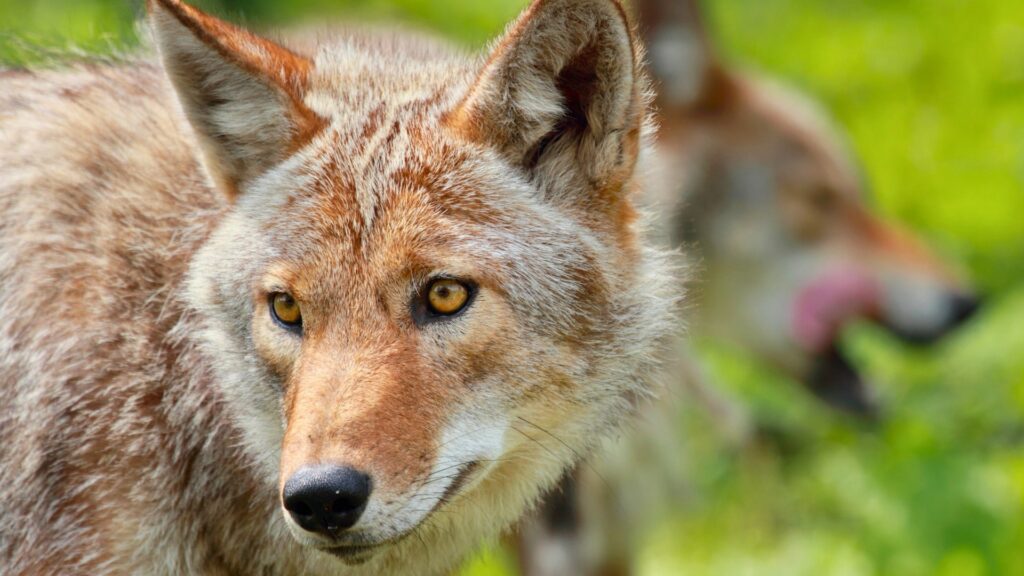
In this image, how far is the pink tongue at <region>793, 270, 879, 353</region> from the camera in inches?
342

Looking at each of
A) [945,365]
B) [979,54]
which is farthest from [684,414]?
[979,54]

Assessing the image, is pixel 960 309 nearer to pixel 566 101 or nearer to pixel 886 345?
pixel 886 345

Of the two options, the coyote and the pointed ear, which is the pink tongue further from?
the pointed ear

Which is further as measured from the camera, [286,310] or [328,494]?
[286,310]

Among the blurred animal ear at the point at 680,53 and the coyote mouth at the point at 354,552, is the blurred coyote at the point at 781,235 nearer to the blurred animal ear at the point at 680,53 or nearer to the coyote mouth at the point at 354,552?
the blurred animal ear at the point at 680,53

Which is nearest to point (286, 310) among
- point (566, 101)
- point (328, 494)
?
point (328, 494)

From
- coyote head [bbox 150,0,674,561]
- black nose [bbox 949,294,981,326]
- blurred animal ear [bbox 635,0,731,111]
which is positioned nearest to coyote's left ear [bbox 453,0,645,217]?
coyote head [bbox 150,0,674,561]

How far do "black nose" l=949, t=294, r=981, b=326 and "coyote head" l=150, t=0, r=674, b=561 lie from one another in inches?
203

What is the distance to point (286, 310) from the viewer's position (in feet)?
12.0

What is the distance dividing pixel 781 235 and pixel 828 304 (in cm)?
58

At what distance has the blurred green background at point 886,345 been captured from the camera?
6.39m

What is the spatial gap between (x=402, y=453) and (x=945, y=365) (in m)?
6.10

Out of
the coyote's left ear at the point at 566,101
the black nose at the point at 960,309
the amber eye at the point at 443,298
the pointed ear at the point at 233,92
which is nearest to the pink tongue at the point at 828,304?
the black nose at the point at 960,309

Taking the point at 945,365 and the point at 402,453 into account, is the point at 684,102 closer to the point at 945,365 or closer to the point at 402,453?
the point at 945,365
